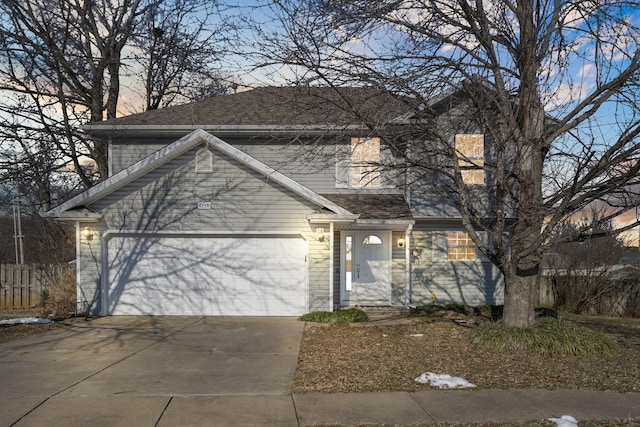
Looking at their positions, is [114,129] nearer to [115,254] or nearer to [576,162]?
[115,254]

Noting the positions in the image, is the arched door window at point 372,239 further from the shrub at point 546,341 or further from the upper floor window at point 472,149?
the shrub at point 546,341

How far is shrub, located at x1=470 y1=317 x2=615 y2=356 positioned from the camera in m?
8.95

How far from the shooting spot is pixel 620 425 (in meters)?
5.76

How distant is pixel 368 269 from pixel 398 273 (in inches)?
36.2

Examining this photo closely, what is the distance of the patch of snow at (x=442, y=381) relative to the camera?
725 centimetres

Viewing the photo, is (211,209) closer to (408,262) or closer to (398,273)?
(408,262)

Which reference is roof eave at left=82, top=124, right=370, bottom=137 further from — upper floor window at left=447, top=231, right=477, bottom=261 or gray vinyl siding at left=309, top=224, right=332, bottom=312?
upper floor window at left=447, top=231, right=477, bottom=261

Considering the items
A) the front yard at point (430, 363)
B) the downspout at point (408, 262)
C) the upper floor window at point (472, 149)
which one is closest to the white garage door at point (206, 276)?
the front yard at point (430, 363)

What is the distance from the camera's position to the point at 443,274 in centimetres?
1647

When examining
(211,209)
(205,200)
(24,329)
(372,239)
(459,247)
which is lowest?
(24,329)

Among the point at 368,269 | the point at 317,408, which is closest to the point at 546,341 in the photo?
the point at 317,408

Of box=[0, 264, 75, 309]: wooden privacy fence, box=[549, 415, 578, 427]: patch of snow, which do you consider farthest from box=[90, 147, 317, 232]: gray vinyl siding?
box=[549, 415, 578, 427]: patch of snow

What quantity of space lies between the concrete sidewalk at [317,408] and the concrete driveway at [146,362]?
0.09 m

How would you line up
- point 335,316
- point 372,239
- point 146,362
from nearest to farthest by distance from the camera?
point 146,362
point 335,316
point 372,239
